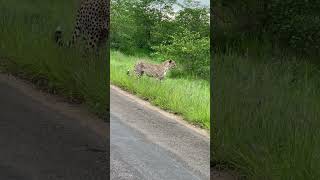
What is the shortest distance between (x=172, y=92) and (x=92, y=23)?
7.05 feet

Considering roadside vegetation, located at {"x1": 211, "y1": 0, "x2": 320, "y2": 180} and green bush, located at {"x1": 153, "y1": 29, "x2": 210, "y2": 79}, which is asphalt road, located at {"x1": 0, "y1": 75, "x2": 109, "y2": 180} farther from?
green bush, located at {"x1": 153, "y1": 29, "x2": 210, "y2": 79}

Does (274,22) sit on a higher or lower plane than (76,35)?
higher

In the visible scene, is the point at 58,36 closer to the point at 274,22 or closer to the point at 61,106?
the point at 61,106

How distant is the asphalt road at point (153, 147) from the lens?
755 cm

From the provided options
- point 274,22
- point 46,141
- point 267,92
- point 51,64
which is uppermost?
point 274,22

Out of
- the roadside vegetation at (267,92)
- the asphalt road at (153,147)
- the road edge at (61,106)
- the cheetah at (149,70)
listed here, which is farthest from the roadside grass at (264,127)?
the road edge at (61,106)

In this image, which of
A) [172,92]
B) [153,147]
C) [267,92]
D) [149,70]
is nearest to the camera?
[153,147]

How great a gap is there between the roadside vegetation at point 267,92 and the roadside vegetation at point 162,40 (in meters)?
0.63

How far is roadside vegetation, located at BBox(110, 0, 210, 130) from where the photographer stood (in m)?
12.8

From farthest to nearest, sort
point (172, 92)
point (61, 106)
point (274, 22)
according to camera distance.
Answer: point (274, 22)
point (172, 92)
point (61, 106)

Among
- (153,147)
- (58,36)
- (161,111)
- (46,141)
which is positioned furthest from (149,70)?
(46,141)

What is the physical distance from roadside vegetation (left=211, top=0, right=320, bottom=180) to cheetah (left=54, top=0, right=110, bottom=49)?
237 centimetres

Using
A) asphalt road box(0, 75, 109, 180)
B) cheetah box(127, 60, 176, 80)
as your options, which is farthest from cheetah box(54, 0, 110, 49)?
asphalt road box(0, 75, 109, 180)

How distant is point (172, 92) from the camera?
1120 cm
